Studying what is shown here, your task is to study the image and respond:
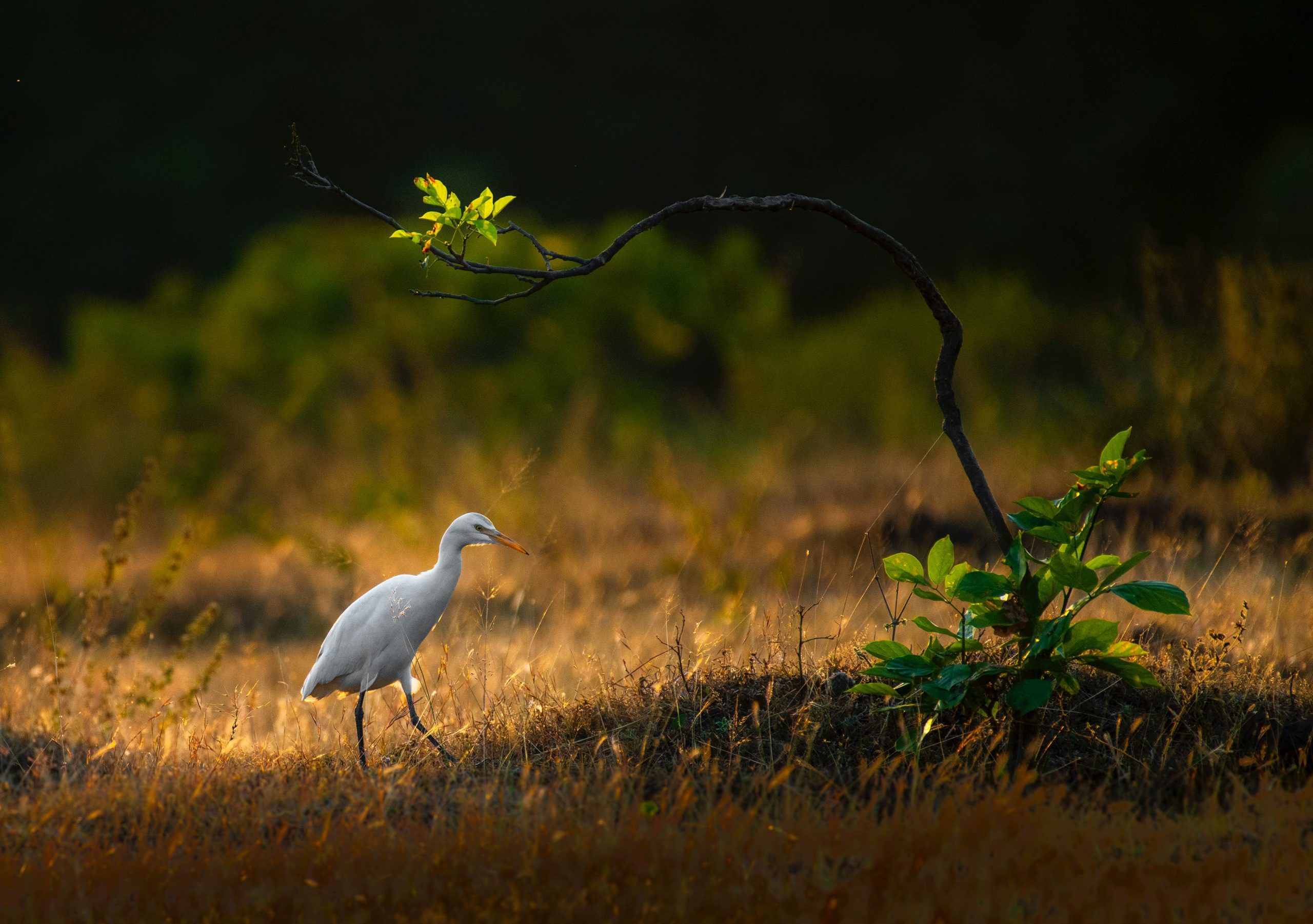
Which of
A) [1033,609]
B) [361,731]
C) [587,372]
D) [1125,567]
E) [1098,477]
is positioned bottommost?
[361,731]

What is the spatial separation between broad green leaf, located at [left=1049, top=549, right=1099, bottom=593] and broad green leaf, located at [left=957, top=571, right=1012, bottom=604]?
16cm

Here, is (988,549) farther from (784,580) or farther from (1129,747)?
(1129,747)

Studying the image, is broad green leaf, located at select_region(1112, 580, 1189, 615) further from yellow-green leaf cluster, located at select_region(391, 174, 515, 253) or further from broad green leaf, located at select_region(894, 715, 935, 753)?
yellow-green leaf cluster, located at select_region(391, 174, 515, 253)

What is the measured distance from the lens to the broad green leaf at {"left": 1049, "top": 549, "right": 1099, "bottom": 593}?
9.80 feet

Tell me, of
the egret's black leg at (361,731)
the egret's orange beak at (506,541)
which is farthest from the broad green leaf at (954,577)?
the egret's black leg at (361,731)

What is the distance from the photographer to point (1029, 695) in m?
3.02

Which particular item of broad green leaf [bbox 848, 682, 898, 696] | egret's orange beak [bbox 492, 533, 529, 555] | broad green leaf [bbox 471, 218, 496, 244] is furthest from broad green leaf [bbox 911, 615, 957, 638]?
broad green leaf [bbox 471, 218, 496, 244]

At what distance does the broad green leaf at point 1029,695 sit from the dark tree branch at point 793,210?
0.41 meters

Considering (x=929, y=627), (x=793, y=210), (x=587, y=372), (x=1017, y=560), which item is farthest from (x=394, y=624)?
(x=587, y=372)

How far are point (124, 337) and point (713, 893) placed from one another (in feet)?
46.2

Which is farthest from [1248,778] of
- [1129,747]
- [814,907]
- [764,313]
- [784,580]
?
[764,313]

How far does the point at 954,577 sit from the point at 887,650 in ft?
0.99

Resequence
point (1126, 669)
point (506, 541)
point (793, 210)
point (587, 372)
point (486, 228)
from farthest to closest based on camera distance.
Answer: point (587, 372) < point (506, 541) < point (793, 210) < point (1126, 669) < point (486, 228)

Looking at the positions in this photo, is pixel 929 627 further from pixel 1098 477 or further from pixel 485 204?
pixel 485 204
